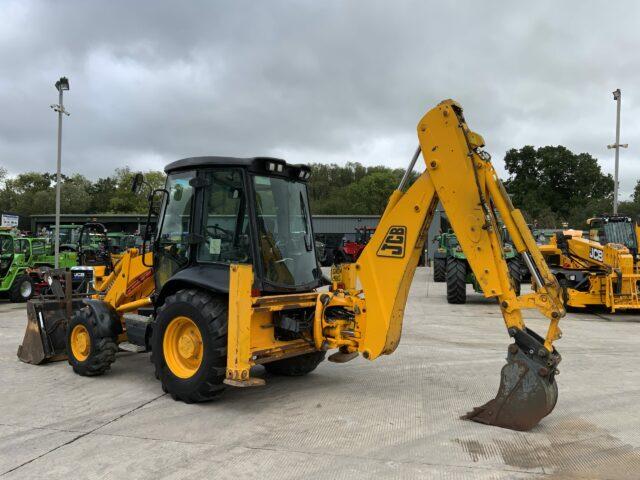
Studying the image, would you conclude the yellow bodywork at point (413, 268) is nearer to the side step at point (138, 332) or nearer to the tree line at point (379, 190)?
the side step at point (138, 332)

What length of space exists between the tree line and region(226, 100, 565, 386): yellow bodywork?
159 ft

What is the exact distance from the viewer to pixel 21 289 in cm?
1433

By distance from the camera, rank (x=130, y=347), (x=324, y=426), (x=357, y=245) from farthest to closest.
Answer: (x=357, y=245), (x=130, y=347), (x=324, y=426)

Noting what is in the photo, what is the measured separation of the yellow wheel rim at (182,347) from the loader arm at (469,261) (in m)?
1.23

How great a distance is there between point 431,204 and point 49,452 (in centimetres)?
382

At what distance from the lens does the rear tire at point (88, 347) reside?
20.2 feet

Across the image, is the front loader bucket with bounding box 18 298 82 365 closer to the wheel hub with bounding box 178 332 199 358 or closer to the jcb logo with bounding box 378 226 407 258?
the wheel hub with bounding box 178 332 199 358

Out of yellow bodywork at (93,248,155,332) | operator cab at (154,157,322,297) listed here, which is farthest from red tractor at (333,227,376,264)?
operator cab at (154,157,322,297)

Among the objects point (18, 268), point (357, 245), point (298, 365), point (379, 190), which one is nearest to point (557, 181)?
point (379, 190)

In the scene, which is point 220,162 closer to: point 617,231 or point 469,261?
point 469,261

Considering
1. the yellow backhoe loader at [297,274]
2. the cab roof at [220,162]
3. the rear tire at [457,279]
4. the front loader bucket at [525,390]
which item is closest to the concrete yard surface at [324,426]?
the front loader bucket at [525,390]

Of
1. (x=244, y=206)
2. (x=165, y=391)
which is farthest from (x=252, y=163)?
(x=165, y=391)

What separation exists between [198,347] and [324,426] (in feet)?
4.84

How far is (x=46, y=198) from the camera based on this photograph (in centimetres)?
7131
